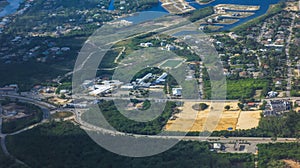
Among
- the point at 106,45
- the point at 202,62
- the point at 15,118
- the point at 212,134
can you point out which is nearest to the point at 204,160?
the point at 212,134

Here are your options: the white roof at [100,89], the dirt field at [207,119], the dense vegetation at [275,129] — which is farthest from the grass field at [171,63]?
the dense vegetation at [275,129]

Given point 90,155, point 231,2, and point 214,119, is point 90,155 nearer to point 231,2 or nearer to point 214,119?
point 214,119

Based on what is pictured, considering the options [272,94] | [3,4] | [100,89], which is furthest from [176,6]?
[272,94]

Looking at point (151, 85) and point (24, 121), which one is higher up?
point (24, 121)

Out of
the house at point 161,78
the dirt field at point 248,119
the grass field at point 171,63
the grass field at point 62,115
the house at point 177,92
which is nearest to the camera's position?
the dirt field at point 248,119

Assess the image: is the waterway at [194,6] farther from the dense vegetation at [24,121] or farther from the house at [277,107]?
the dense vegetation at [24,121]

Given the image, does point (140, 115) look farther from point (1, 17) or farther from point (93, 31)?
point (1, 17)

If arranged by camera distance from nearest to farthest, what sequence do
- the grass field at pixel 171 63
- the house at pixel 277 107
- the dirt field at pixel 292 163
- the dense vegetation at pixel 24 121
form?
the dirt field at pixel 292 163 < the dense vegetation at pixel 24 121 < the house at pixel 277 107 < the grass field at pixel 171 63
